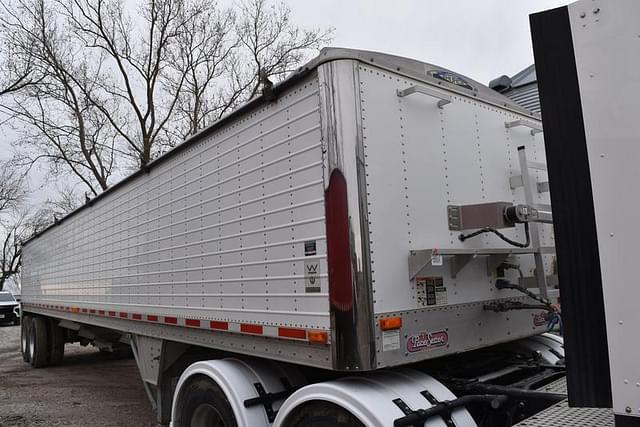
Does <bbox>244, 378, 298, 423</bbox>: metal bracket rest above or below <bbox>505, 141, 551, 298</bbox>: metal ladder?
below

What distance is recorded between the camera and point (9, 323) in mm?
25281

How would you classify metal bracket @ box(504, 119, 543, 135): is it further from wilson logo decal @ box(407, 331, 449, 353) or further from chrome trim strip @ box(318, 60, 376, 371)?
wilson logo decal @ box(407, 331, 449, 353)

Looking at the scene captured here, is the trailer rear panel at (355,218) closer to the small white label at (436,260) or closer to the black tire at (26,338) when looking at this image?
the small white label at (436,260)

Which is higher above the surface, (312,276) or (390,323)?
(312,276)

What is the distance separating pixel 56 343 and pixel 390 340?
11199 mm

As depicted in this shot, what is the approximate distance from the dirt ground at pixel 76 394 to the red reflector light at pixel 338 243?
4886 mm

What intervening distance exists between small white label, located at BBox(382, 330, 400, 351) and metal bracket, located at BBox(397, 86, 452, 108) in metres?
1.40

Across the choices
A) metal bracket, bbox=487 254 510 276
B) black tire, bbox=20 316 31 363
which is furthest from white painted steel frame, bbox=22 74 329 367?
black tire, bbox=20 316 31 363

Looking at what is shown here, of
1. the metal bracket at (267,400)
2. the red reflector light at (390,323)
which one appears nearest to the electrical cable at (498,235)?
the red reflector light at (390,323)

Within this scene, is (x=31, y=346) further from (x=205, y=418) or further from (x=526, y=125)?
(x=526, y=125)

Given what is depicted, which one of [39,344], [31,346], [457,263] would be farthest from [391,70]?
[31,346]

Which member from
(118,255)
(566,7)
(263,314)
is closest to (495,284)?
(263,314)

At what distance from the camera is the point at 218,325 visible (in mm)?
3842

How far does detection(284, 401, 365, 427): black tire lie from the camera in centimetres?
254
